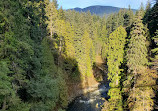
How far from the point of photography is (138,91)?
1388 cm

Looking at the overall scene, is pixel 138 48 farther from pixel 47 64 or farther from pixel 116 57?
pixel 47 64

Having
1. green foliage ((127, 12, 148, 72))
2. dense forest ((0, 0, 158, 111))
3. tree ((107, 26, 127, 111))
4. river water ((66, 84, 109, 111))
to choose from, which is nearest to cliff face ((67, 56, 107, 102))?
river water ((66, 84, 109, 111))

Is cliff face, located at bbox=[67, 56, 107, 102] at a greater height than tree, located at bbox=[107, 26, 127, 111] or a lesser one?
lesser

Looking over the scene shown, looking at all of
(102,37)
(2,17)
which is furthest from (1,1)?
(102,37)

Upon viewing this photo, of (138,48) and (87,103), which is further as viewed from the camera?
(87,103)

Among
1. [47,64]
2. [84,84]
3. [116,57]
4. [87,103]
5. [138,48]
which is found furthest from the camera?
[84,84]

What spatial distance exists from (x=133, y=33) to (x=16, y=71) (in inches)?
594

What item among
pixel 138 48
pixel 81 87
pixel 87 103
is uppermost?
pixel 138 48

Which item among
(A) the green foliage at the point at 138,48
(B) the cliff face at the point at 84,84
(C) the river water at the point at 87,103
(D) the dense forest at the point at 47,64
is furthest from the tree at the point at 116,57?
(B) the cliff face at the point at 84,84

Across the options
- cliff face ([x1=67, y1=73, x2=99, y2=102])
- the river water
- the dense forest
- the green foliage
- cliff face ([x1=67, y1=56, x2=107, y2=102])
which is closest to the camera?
the dense forest

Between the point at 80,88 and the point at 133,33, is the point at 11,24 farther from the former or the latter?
the point at 80,88

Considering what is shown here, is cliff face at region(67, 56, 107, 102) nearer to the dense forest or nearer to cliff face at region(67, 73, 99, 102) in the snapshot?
cliff face at region(67, 73, 99, 102)

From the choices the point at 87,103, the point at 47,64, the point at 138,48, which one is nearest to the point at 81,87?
the point at 87,103

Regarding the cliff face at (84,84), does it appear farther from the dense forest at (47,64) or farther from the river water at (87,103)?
the dense forest at (47,64)
